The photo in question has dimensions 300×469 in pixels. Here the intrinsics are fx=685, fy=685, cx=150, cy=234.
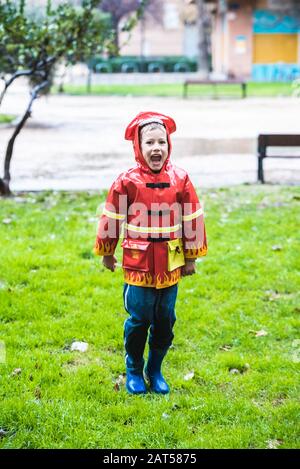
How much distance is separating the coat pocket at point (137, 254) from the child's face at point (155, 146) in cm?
40

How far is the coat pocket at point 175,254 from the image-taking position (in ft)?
12.0

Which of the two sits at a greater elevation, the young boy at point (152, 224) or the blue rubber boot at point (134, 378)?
the young boy at point (152, 224)

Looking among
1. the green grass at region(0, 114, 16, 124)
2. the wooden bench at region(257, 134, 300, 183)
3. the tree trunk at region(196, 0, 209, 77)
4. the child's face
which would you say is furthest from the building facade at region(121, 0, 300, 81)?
the child's face

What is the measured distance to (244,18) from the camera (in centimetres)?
3862

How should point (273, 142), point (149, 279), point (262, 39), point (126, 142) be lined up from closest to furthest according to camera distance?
point (149, 279)
point (273, 142)
point (126, 142)
point (262, 39)

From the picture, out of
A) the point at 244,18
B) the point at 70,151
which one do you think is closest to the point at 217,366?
the point at 70,151

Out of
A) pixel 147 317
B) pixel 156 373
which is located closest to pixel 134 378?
pixel 156 373

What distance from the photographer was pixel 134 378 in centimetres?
399

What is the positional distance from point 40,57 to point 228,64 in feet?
105

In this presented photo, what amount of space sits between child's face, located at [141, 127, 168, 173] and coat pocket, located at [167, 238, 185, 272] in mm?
409

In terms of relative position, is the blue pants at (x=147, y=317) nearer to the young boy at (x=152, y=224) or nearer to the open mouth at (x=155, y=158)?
the young boy at (x=152, y=224)

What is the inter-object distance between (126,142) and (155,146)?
11.5 meters

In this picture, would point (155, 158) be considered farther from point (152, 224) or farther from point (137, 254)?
point (137, 254)

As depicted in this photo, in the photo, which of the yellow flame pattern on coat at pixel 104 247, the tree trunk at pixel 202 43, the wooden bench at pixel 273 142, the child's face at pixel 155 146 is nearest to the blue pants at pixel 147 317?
the yellow flame pattern on coat at pixel 104 247
